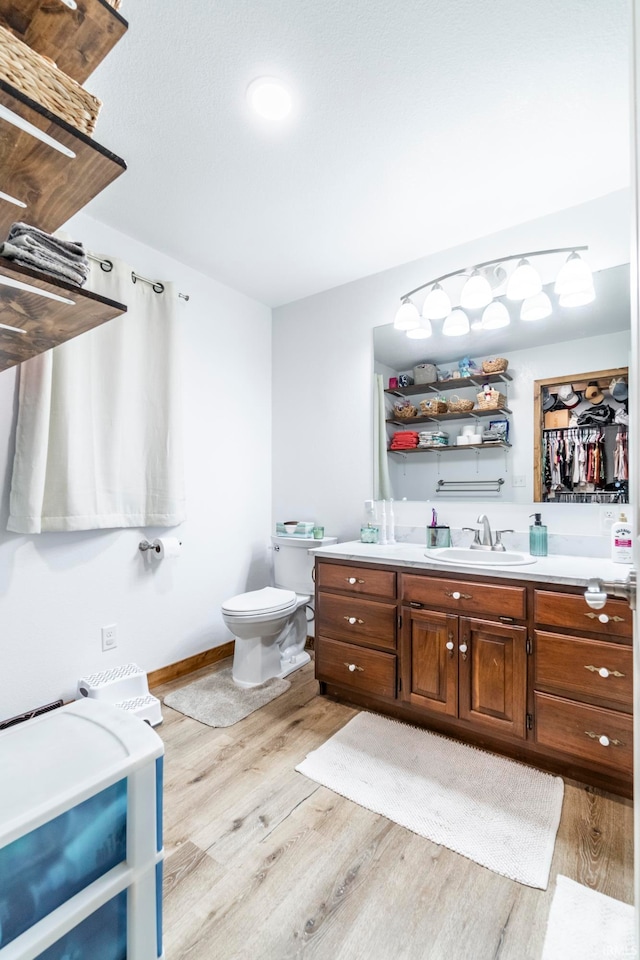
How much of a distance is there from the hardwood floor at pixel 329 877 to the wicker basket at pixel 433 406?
5.91ft

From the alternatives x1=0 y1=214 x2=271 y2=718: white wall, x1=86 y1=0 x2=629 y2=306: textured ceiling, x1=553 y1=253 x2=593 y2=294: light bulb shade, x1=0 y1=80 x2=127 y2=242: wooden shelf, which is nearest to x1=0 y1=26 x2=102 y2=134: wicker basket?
x1=0 y1=80 x2=127 y2=242: wooden shelf

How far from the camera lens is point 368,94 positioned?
1596mm

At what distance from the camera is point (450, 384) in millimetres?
2541

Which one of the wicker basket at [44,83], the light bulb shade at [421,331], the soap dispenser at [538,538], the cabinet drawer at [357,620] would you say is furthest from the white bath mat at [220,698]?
the wicker basket at [44,83]

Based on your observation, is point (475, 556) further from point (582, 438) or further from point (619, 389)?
point (619, 389)

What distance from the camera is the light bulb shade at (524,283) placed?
2201mm

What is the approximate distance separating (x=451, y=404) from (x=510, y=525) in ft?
2.41

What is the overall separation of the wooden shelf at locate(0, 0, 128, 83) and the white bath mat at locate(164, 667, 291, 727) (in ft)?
7.80

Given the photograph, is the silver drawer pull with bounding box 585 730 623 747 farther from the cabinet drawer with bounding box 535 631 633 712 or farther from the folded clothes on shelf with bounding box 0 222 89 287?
the folded clothes on shelf with bounding box 0 222 89 287

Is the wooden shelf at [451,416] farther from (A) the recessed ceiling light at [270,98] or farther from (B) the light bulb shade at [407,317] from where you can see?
(A) the recessed ceiling light at [270,98]

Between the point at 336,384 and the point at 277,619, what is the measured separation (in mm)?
1563

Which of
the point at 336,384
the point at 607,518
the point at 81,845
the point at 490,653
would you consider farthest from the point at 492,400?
the point at 81,845

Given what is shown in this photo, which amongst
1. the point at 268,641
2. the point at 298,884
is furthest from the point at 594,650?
the point at 268,641

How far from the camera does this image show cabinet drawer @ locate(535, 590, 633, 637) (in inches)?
62.9
